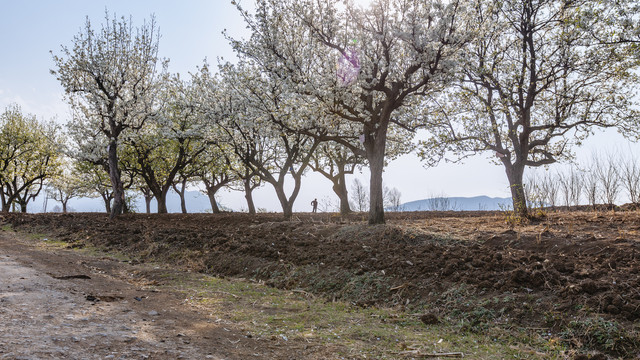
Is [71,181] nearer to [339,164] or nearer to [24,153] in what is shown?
[24,153]

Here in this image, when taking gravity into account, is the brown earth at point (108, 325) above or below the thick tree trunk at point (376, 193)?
below

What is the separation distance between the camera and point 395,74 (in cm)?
1354

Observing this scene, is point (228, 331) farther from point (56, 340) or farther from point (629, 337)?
point (629, 337)

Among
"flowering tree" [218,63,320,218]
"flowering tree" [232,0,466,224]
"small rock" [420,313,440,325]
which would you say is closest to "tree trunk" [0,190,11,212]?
"flowering tree" [218,63,320,218]

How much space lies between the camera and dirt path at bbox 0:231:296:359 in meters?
4.35

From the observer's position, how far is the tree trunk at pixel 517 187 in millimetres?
15086

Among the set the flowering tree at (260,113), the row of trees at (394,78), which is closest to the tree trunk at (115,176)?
the row of trees at (394,78)

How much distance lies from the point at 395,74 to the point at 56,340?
40.4 ft

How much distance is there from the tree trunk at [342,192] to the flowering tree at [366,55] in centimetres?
1085

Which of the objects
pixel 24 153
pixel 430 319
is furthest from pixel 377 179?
pixel 24 153

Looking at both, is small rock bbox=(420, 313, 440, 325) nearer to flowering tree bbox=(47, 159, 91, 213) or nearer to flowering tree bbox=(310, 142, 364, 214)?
flowering tree bbox=(310, 142, 364, 214)

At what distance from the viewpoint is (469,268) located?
25.3 feet

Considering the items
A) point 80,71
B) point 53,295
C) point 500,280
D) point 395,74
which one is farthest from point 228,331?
point 80,71

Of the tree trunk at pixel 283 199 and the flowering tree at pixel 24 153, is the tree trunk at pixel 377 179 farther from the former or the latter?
the flowering tree at pixel 24 153
